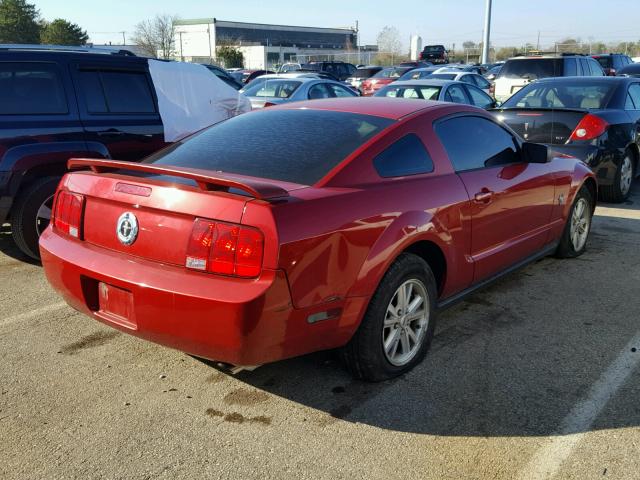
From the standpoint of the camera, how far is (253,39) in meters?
92.1

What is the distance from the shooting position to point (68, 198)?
3430 millimetres

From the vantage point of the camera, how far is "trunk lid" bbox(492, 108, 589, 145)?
300 inches

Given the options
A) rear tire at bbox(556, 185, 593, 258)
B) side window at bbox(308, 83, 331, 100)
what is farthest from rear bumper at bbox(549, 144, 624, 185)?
side window at bbox(308, 83, 331, 100)

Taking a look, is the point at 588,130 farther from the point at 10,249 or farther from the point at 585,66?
the point at 585,66

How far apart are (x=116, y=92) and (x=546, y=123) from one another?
5.12 metres

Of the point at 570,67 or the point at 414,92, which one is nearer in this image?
the point at 414,92

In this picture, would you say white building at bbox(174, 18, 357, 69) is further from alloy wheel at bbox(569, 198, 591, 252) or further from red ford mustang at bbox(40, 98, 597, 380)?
red ford mustang at bbox(40, 98, 597, 380)

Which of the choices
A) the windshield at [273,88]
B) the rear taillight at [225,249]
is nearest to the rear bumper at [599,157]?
the rear taillight at [225,249]

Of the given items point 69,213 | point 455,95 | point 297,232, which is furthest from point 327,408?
point 455,95

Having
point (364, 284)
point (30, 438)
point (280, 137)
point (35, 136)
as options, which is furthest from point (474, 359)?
point (35, 136)

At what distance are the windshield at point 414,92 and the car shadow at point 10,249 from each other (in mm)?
7190

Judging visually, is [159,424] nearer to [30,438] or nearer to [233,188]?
[30,438]

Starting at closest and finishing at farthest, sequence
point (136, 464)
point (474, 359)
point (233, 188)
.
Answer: point (136, 464), point (233, 188), point (474, 359)

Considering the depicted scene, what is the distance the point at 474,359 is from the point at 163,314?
189cm
